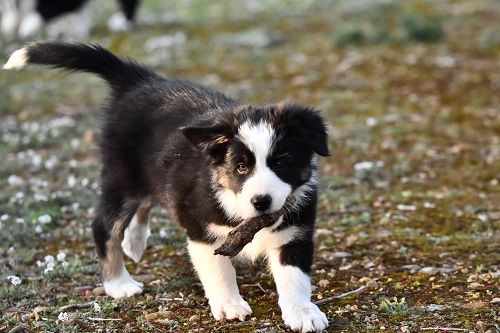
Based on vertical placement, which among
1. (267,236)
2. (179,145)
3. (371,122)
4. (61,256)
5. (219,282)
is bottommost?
(371,122)

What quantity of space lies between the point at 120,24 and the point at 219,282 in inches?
411

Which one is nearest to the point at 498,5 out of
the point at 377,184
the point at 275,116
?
the point at 377,184

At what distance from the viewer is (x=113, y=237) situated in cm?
601

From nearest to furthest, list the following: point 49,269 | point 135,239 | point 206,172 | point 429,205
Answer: point 206,172, point 49,269, point 135,239, point 429,205

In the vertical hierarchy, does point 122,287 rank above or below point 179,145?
below

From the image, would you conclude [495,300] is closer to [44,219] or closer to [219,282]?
[219,282]

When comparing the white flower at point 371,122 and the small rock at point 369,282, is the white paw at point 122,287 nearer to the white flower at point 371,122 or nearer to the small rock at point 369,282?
the small rock at point 369,282

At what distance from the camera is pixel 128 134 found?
19.4ft

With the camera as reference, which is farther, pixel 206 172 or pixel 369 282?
pixel 369 282

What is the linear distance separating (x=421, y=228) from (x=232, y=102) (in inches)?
72.9

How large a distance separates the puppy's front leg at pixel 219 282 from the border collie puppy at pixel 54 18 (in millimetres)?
10257

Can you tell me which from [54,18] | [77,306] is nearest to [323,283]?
[77,306]

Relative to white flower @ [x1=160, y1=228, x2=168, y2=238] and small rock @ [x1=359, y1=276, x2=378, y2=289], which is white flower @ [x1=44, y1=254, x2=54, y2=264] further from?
small rock @ [x1=359, y1=276, x2=378, y2=289]

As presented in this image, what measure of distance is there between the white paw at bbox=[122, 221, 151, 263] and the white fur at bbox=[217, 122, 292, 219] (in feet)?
4.94
